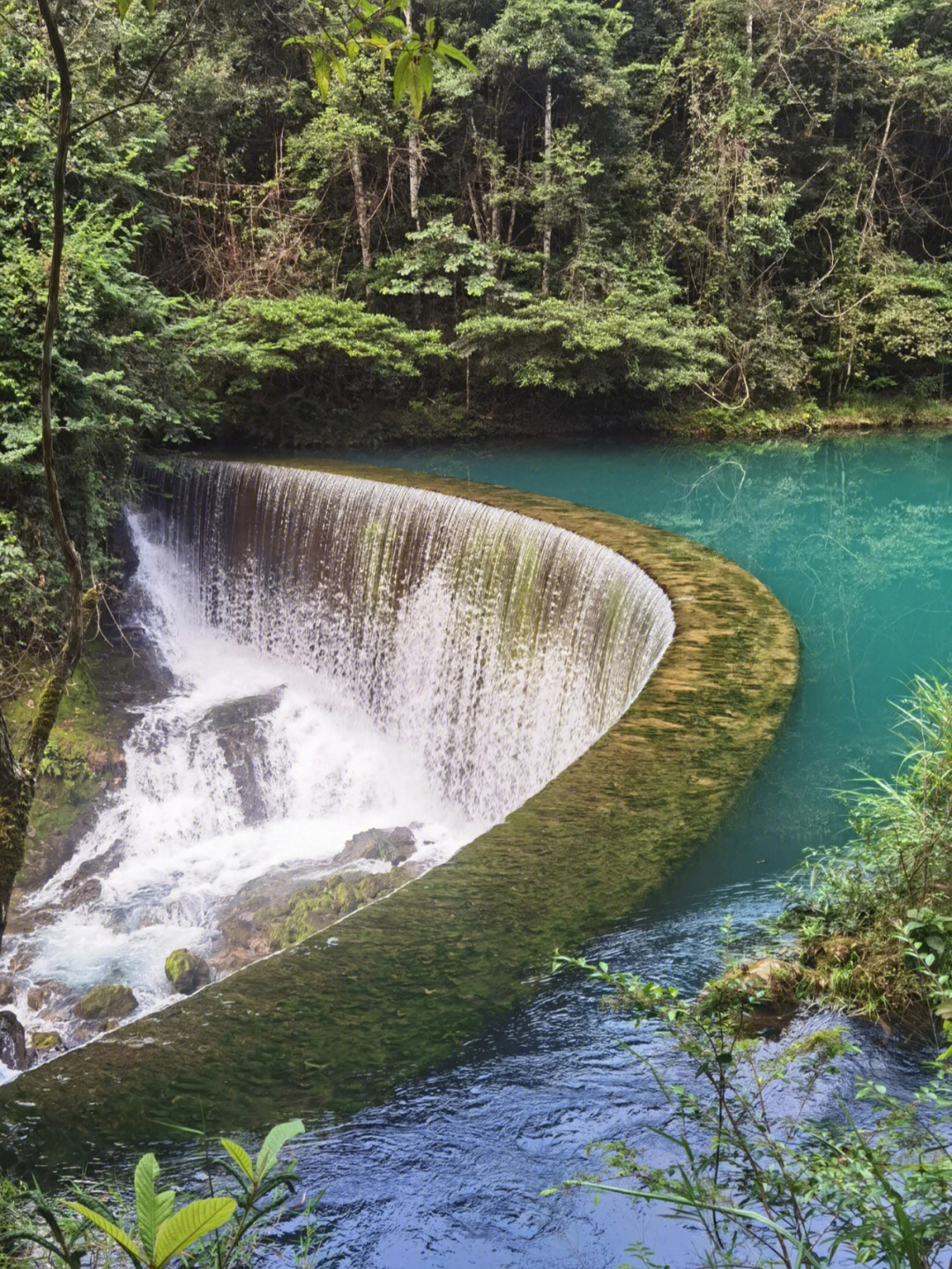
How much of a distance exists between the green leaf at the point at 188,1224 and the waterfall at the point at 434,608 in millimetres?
3987

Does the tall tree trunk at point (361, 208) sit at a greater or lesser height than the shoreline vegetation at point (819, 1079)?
greater

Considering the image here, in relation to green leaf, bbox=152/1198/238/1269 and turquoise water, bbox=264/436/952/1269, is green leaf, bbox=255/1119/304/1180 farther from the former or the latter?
turquoise water, bbox=264/436/952/1269

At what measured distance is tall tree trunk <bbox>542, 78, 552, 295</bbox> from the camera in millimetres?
12125

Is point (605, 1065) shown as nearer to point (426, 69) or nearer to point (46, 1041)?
point (426, 69)

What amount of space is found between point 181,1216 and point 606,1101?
142cm

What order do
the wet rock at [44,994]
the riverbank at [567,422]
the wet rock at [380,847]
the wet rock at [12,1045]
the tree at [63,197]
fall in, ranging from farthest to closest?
the riverbank at [567,422]
the wet rock at [380,847]
the wet rock at [44,994]
the wet rock at [12,1045]
the tree at [63,197]

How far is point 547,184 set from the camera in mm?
12180

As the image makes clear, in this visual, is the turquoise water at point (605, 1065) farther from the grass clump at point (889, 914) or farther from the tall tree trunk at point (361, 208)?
the tall tree trunk at point (361, 208)

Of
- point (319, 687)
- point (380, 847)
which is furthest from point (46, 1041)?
point (319, 687)

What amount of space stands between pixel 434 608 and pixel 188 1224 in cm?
635

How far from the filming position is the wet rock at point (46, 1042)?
3.98 metres

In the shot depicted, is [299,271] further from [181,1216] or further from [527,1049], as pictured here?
[181,1216]

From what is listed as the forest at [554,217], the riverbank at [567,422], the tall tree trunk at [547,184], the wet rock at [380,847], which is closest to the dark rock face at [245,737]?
the wet rock at [380,847]

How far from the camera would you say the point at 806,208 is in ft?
48.1
